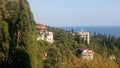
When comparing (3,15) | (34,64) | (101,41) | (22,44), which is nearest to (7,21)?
(3,15)

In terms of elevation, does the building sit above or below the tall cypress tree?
below

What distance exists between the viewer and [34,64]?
23312 mm

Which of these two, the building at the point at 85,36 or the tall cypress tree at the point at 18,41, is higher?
the tall cypress tree at the point at 18,41

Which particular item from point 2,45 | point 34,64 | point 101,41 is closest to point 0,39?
point 2,45

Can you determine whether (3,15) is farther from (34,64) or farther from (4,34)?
(34,64)

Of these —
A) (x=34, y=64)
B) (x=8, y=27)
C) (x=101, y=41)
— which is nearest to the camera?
(x=34, y=64)

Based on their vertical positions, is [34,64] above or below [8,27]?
below

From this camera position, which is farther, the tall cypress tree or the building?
the building

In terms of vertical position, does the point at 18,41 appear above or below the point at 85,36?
above

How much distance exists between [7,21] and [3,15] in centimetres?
48

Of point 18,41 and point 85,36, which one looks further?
point 85,36

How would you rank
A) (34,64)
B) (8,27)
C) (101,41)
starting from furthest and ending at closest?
(101,41)
(8,27)
(34,64)

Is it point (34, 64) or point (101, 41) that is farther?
point (101, 41)

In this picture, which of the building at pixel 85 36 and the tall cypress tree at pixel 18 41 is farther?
the building at pixel 85 36
